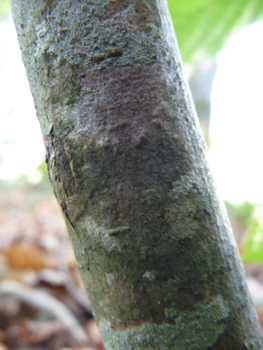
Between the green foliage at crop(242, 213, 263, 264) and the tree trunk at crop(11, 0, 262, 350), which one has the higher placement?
the tree trunk at crop(11, 0, 262, 350)

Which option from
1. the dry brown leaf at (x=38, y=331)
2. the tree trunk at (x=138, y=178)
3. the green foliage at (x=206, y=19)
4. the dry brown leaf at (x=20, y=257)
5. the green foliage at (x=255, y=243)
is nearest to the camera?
the tree trunk at (x=138, y=178)

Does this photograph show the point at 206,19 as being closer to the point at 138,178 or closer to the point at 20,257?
the point at 138,178

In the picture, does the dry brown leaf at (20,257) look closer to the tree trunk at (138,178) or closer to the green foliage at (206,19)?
the green foliage at (206,19)

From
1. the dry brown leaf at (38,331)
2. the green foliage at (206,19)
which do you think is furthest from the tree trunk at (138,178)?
the dry brown leaf at (38,331)

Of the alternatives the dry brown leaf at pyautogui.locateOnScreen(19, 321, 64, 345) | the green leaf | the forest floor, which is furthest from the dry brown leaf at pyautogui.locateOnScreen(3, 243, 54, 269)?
the green leaf

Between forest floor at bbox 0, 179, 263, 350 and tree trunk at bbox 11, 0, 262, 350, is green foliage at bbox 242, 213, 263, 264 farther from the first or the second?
tree trunk at bbox 11, 0, 262, 350

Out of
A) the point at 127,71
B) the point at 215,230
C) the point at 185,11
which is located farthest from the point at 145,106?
the point at 185,11

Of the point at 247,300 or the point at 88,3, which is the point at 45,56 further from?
the point at 247,300
